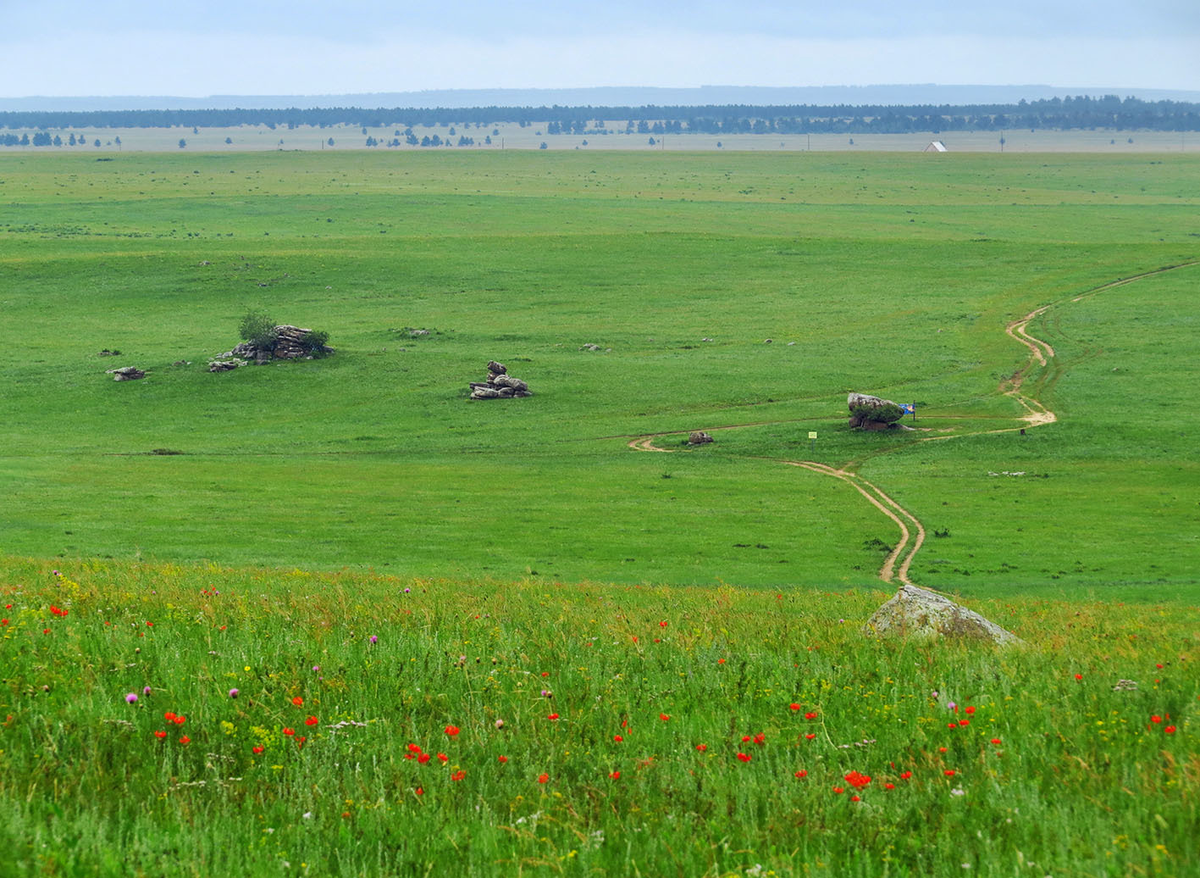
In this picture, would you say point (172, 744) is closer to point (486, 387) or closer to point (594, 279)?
point (486, 387)

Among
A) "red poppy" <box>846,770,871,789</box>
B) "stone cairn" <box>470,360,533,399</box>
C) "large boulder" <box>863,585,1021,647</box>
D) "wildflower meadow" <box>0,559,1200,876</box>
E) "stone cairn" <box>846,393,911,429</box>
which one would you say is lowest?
"stone cairn" <box>470,360,533,399</box>

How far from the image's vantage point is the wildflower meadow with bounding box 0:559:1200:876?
7348 millimetres

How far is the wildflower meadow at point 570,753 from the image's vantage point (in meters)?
7.35

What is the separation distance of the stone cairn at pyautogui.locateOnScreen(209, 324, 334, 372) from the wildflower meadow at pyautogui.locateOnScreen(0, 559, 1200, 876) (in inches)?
3311

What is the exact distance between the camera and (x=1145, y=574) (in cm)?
4425

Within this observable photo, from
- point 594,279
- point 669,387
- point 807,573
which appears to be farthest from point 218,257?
point 807,573

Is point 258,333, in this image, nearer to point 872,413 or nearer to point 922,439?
point 872,413

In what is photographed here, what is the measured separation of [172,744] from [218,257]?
459 ft

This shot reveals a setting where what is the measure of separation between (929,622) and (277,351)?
283ft

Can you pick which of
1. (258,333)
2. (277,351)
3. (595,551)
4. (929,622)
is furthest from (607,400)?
(929,622)

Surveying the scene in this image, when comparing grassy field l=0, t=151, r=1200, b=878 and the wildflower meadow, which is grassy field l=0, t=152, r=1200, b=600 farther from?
the wildflower meadow

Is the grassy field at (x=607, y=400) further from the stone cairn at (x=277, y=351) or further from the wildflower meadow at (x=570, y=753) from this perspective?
the wildflower meadow at (x=570, y=753)

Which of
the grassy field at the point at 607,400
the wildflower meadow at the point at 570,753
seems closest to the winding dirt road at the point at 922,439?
the grassy field at the point at 607,400

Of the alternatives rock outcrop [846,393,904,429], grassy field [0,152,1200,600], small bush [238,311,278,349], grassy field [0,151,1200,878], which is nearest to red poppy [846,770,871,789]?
grassy field [0,151,1200,878]
